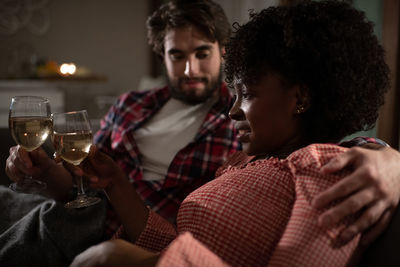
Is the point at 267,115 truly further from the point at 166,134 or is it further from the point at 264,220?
the point at 166,134

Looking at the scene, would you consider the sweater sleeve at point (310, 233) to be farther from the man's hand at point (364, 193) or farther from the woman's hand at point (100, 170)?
the woman's hand at point (100, 170)

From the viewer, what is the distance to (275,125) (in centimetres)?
93

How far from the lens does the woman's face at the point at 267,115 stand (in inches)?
35.9

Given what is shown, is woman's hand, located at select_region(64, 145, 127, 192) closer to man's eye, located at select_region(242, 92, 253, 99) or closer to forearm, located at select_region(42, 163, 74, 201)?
forearm, located at select_region(42, 163, 74, 201)

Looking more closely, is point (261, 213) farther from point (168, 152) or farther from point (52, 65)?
point (52, 65)

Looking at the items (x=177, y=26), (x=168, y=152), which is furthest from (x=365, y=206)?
(x=177, y=26)

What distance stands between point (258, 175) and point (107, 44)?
452cm

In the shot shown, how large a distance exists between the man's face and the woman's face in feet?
2.35

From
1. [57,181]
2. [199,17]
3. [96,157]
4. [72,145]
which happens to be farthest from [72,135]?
[199,17]

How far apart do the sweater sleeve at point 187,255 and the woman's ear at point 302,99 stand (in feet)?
1.39

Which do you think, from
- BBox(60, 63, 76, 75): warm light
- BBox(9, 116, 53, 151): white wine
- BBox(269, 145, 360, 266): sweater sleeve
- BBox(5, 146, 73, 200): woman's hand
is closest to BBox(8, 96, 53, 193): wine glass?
BBox(9, 116, 53, 151): white wine

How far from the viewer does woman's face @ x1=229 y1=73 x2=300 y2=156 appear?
0.91m

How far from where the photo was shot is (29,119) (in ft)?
3.51

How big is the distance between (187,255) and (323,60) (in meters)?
0.51
